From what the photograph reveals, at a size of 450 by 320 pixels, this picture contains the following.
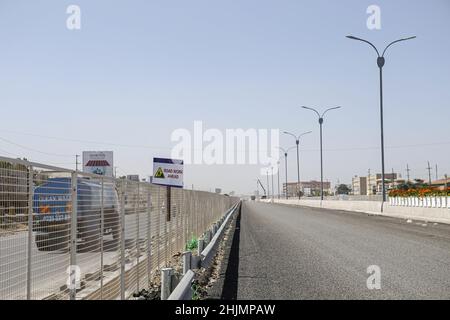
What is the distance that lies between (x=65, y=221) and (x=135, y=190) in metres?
3.28

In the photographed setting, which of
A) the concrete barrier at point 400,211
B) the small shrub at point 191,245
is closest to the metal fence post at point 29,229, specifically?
the small shrub at point 191,245

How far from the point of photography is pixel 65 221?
4.96 meters

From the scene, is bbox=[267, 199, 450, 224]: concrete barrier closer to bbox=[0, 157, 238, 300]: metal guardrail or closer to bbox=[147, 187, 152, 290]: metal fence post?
bbox=[147, 187, 152, 290]: metal fence post

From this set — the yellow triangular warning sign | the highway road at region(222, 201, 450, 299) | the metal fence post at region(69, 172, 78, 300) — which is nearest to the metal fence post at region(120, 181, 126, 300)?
the metal fence post at region(69, 172, 78, 300)

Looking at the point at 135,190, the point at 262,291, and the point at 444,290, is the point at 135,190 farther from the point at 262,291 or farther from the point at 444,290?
the point at 444,290

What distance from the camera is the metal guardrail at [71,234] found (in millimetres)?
3951

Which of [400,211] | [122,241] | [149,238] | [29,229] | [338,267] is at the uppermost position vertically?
[29,229]

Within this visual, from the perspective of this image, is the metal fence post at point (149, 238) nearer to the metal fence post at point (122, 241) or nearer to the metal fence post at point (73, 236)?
the metal fence post at point (122, 241)

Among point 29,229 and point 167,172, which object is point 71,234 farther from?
point 167,172

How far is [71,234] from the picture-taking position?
16.7 feet

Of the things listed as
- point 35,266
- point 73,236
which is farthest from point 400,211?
point 35,266

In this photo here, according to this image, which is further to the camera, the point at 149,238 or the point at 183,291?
the point at 149,238

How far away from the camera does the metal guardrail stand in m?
3.95
